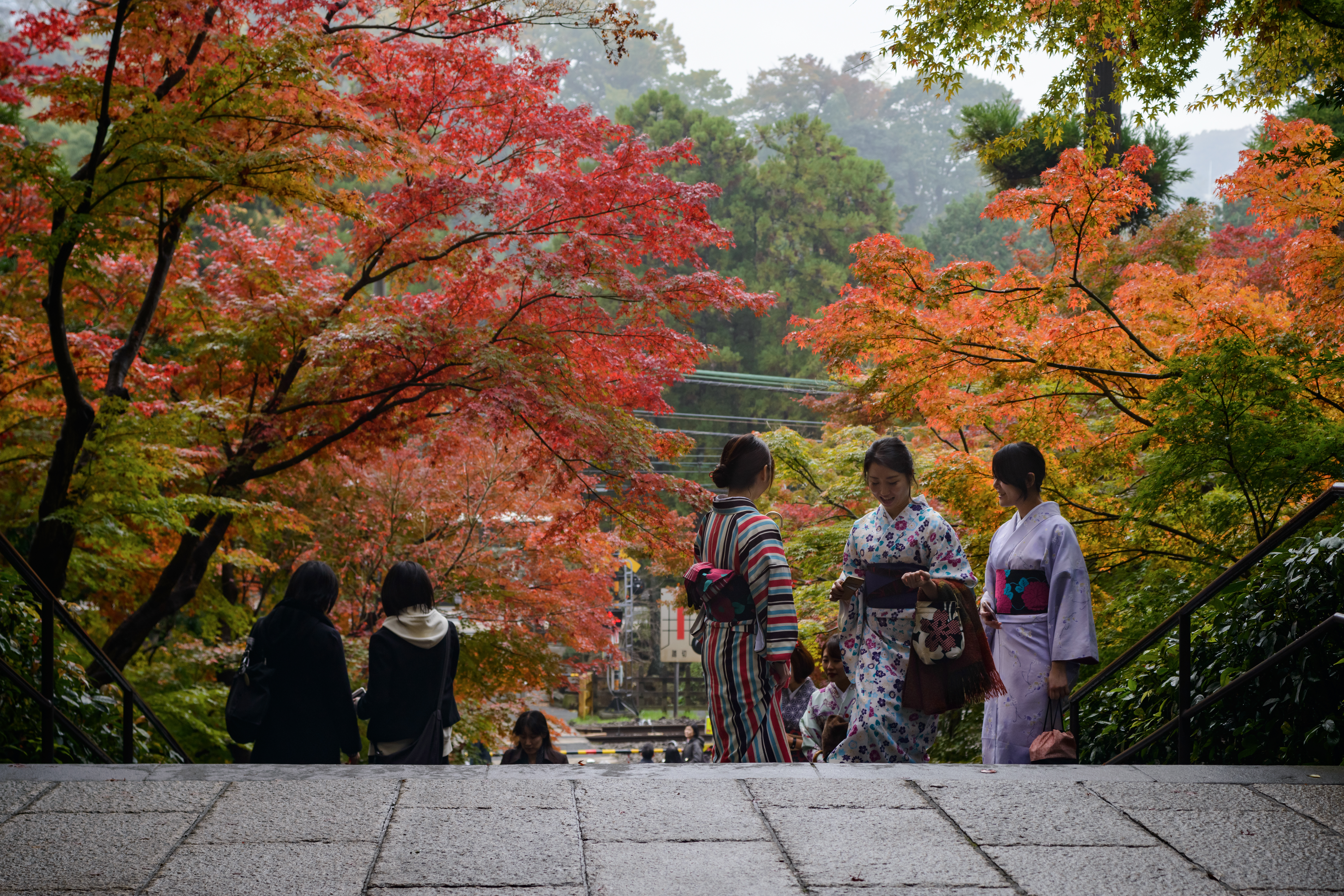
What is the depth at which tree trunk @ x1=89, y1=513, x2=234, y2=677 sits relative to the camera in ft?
22.9

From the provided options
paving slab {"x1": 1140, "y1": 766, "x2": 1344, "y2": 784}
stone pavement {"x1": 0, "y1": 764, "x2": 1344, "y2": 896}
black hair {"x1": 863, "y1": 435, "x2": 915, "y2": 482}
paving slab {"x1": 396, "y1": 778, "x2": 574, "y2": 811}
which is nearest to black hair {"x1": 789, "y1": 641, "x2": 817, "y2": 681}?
stone pavement {"x1": 0, "y1": 764, "x2": 1344, "y2": 896}

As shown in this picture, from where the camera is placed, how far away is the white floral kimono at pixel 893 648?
3.78m

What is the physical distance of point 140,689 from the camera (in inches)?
323

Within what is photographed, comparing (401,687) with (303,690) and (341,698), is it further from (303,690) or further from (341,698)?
(303,690)

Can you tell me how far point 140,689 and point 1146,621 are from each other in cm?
750

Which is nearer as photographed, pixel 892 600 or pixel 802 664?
pixel 892 600

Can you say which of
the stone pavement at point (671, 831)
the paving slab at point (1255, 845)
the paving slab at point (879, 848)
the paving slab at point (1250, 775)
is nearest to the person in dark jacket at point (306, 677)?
the stone pavement at point (671, 831)

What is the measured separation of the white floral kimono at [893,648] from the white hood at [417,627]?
161 cm

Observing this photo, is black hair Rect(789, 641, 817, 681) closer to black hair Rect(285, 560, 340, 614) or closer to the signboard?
black hair Rect(285, 560, 340, 614)

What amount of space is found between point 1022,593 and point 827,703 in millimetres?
1438

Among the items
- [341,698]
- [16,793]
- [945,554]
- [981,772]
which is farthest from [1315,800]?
[16,793]

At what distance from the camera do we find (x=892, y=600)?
3820 millimetres

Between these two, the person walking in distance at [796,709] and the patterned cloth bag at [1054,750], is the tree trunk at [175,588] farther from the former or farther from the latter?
the patterned cloth bag at [1054,750]

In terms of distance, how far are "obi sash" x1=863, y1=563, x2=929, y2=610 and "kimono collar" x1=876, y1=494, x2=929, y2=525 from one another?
0.17m
